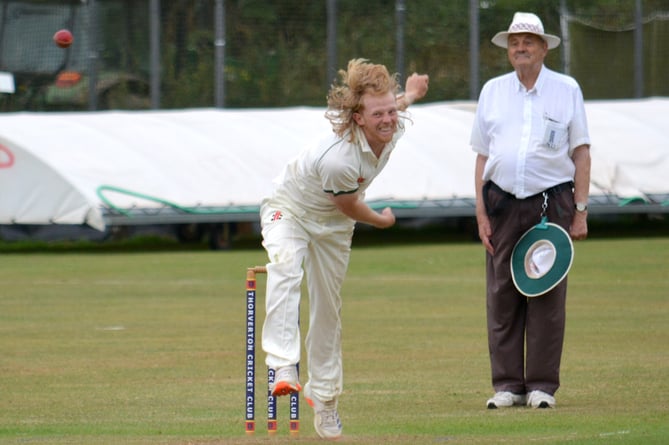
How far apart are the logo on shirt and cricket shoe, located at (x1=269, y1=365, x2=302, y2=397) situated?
867 millimetres

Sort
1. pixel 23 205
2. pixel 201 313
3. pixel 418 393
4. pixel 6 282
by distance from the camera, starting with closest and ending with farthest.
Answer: pixel 418 393 < pixel 201 313 < pixel 6 282 < pixel 23 205

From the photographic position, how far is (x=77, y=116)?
27125 millimetres

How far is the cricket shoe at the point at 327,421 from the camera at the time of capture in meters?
7.76

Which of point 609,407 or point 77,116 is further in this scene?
point 77,116

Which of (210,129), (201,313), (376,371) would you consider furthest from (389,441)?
(210,129)

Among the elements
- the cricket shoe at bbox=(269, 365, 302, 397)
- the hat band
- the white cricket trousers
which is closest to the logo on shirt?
the white cricket trousers

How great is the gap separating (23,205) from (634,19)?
1420 centimetres

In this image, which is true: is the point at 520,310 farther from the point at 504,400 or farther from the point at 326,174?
the point at 326,174

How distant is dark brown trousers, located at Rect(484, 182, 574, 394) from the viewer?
911 centimetres

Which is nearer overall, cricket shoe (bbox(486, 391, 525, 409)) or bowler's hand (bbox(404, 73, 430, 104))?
bowler's hand (bbox(404, 73, 430, 104))

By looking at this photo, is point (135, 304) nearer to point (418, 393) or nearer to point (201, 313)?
point (201, 313)

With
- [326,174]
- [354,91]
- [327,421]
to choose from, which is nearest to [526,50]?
[354,91]

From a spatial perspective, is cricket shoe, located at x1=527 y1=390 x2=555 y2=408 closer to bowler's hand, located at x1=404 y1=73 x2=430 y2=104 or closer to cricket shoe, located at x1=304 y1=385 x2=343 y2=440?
cricket shoe, located at x1=304 y1=385 x2=343 y2=440

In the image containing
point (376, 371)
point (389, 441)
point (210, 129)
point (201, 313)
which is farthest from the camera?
point (210, 129)
